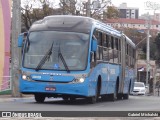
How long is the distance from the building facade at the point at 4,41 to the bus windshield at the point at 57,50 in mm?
14264

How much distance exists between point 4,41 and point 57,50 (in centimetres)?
1565

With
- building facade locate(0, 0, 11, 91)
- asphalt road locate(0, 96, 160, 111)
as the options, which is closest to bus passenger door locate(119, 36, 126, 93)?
asphalt road locate(0, 96, 160, 111)

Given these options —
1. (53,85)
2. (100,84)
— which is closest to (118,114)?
(53,85)

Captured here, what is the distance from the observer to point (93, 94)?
68.2ft

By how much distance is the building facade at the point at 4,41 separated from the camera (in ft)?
113

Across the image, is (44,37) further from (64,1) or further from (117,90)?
(64,1)

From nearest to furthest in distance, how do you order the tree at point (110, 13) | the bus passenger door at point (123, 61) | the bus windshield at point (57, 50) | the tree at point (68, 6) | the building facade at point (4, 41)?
the bus windshield at point (57, 50) < the bus passenger door at point (123, 61) < the building facade at point (4, 41) < the tree at point (68, 6) < the tree at point (110, 13)

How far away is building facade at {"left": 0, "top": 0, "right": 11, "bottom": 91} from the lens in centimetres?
3431

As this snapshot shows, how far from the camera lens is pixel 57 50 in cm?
1959

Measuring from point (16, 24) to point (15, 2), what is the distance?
109 centimetres

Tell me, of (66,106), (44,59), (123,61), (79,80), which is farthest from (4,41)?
(66,106)

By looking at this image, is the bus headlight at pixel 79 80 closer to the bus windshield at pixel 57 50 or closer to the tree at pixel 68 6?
the bus windshield at pixel 57 50

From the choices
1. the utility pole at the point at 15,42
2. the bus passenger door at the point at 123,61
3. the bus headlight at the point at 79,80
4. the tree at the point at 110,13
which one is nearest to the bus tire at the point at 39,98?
the bus headlight at the point at 79,80

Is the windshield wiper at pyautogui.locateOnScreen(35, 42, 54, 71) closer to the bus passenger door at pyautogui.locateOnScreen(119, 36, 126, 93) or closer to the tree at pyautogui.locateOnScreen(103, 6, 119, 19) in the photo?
the bus passenger door at pyautogui.locateOnScreen(119, 36, 126, 93)
